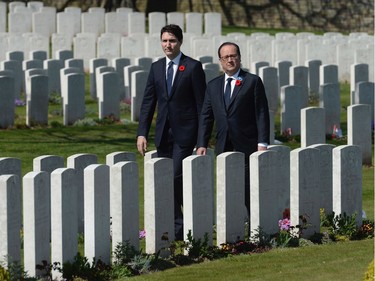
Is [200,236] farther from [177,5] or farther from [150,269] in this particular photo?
[177,5]

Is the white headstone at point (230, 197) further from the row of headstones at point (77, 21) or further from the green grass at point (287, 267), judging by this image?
the row of headstones at point (77, 21)

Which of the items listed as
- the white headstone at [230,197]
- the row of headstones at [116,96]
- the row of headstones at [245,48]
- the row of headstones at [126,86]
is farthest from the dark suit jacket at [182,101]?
the row of headstones at [245,48]

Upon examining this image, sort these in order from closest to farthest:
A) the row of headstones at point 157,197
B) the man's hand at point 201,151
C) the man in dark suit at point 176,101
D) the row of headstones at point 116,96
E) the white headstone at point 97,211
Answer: the row of headstones at point 157,197 < the white headstone at point 97,211 < the man's hand at point 201,151 < the man in dark suit at point 176,101 < the row of headstones at point 116,96

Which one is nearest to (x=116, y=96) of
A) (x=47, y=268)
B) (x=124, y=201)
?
(x=124, y=201)

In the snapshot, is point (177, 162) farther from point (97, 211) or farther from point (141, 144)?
point (97, 211)

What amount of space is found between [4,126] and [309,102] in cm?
472

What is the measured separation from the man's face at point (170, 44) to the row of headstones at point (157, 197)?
0.89 m

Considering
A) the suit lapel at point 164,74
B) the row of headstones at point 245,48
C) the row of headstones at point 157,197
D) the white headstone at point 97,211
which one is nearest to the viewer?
the row of headstones at point 157,197

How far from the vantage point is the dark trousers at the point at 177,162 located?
33.3 ft

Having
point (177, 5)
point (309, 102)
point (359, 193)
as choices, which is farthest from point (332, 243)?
point (177, 5)

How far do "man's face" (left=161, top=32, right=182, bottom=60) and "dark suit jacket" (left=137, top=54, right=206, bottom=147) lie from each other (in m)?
0.10

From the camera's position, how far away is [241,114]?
414 inches

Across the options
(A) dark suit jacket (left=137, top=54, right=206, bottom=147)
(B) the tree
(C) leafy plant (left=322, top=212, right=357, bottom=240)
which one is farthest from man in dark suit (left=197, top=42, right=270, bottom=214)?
(B) the tree

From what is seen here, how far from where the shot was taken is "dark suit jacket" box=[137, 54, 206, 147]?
10.8 metres
